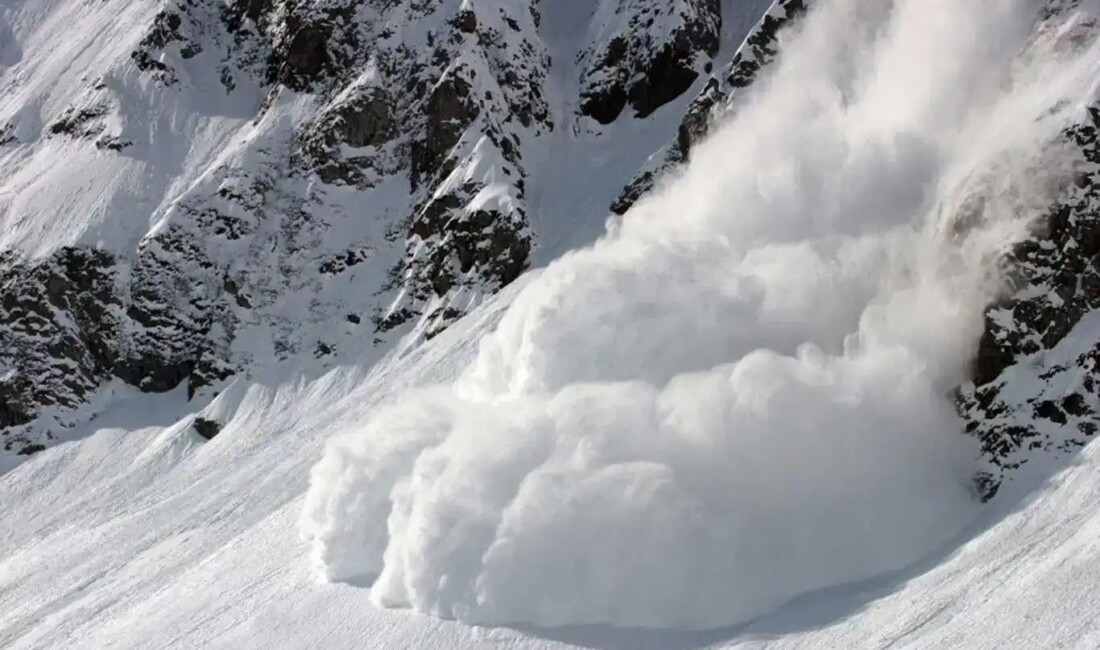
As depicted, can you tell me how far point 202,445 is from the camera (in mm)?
73812

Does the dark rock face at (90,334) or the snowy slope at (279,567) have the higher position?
the dark rock face at (90,334)

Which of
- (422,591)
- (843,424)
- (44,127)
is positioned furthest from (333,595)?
(44,127)

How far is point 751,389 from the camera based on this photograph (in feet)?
165

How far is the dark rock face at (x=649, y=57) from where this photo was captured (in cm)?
7844

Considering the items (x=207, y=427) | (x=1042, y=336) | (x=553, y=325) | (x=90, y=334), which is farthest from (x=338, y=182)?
(x=1042, y=336)

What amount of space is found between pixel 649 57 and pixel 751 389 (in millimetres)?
34289

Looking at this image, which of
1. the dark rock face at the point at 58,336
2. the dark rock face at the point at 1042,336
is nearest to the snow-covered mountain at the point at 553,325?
the dark rock face at the point at 1042,336

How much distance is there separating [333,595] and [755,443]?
58.1 ft

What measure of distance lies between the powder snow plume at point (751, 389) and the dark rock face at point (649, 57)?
588 inches

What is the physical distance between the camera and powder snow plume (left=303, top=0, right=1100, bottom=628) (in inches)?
1857

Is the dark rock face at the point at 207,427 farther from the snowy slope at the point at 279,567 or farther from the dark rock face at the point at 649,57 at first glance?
the dark rock face at the point at 649,57

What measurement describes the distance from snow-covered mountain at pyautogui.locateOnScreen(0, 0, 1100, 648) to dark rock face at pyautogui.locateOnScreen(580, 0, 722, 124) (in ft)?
0.83

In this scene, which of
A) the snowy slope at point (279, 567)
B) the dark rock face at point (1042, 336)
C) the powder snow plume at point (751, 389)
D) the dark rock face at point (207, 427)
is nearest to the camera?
the snowy slope at point (279, 567)

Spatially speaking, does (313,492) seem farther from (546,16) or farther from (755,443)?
(546,16)
